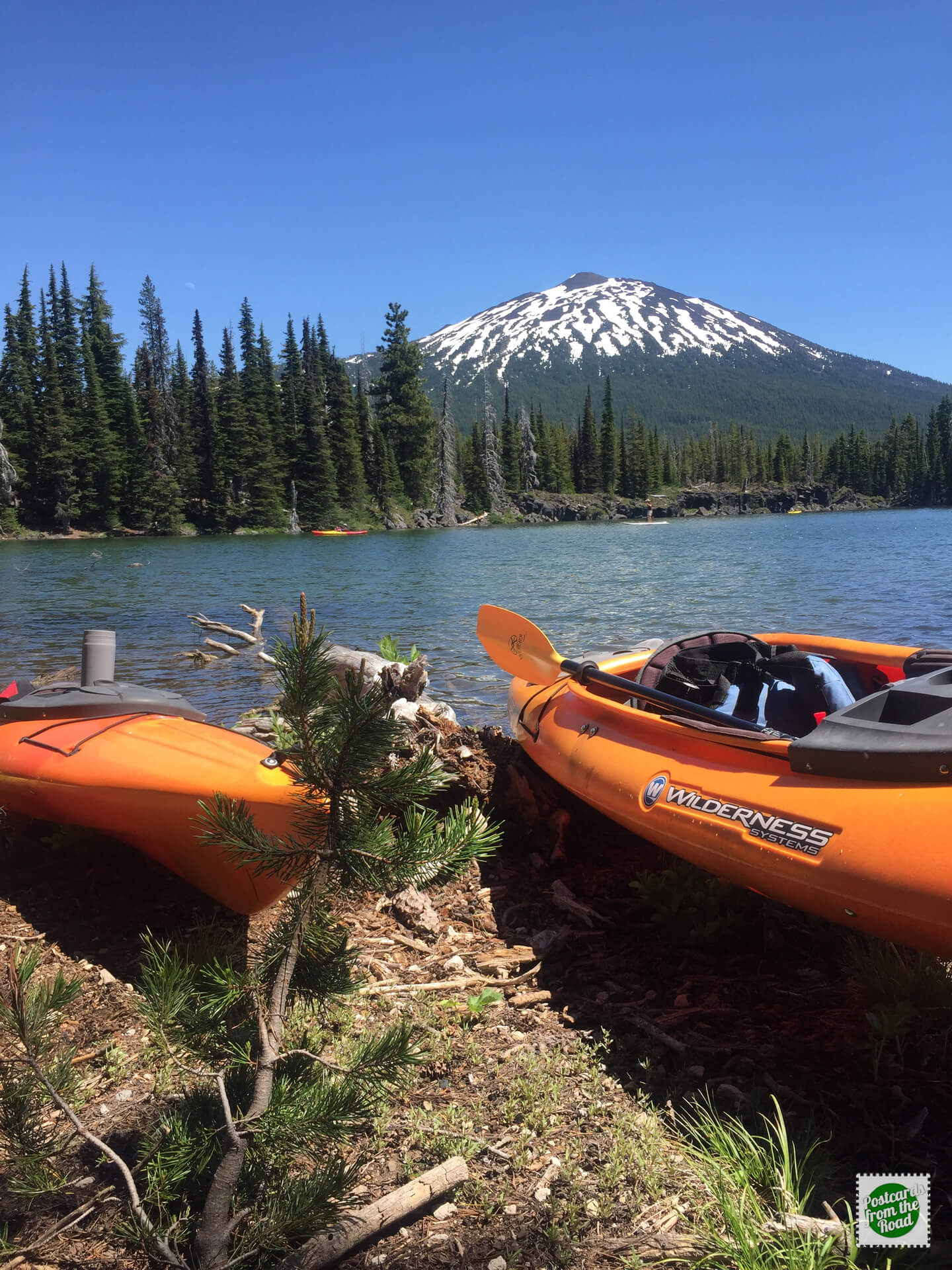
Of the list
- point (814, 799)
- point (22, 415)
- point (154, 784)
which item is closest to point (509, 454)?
point (22, 415)

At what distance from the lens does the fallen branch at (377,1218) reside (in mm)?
1844

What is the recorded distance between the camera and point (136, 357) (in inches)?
3221

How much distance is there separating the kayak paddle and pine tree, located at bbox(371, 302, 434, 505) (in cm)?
7184

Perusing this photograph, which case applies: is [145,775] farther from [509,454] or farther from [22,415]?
[509,454]

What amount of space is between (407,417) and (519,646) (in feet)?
240

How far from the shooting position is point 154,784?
3482 millimetres

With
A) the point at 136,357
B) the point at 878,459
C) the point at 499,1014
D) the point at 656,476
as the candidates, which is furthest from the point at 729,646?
the point at 878,459

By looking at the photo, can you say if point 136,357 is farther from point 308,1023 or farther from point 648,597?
point 308,1023

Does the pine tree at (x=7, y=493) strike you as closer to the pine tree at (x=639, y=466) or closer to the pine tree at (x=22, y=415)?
the pine tree at (x=22, y=415)

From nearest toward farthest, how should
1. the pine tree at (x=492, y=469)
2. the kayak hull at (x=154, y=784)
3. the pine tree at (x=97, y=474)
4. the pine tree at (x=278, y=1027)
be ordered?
the pine tree at (x=278, y=1027)
the kayak hull at (x=154, y=784)
the pine tree at (x=97, y=474)
the pine tree at (x=492, y=469)

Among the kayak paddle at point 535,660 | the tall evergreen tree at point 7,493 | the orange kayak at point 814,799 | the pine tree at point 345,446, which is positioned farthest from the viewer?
the pine tree at point 345,446

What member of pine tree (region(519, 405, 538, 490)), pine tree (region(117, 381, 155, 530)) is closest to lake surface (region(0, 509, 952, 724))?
pine tree (region(117, 381, 155, 530))

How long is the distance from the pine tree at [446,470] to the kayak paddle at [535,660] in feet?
235

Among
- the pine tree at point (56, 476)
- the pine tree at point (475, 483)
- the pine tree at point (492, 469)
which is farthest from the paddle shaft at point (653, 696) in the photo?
the pine tree at point (492, 469)
